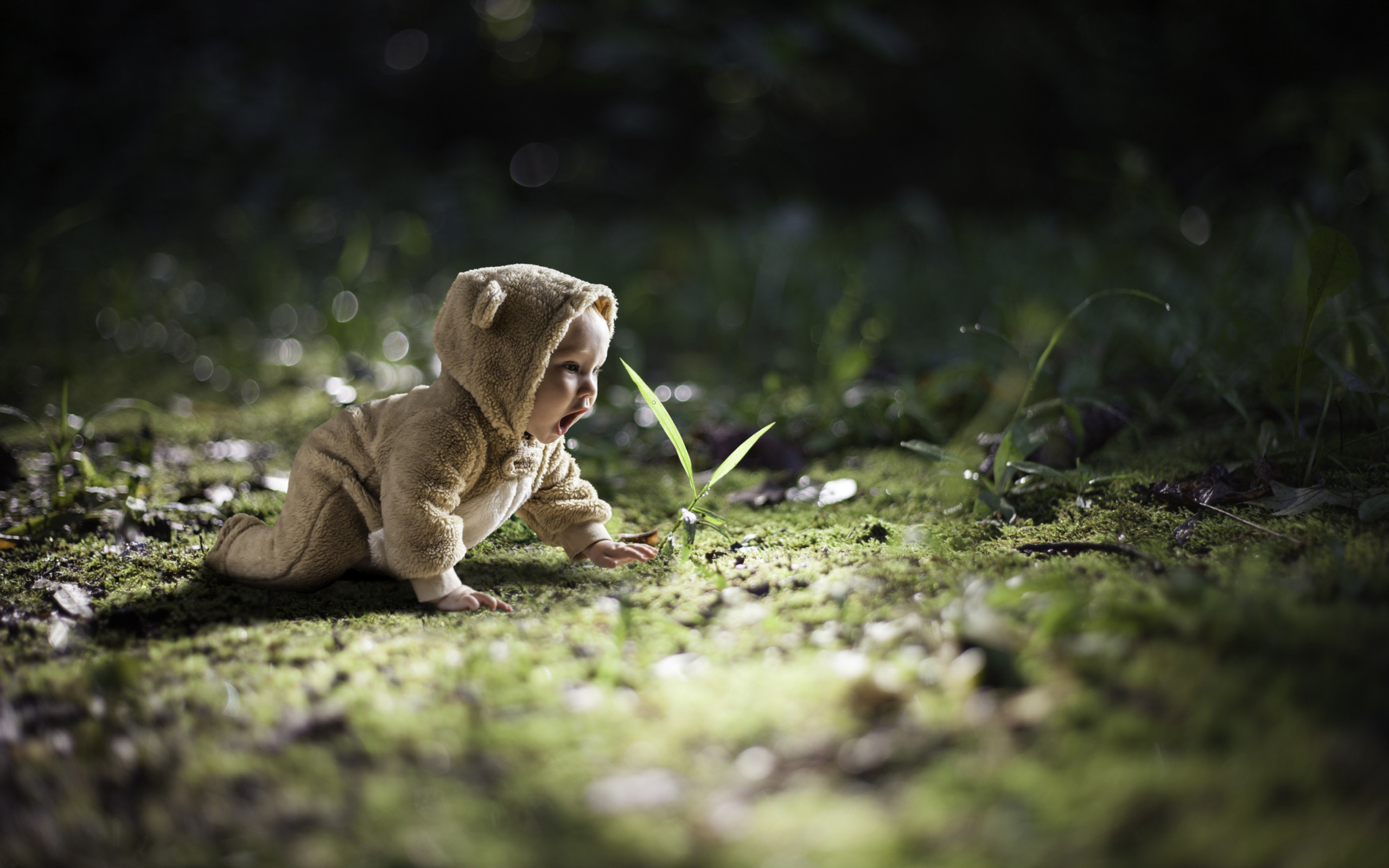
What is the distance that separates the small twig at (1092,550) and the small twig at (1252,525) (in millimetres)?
226

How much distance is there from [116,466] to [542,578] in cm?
146

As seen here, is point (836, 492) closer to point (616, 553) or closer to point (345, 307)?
point (616, 553)

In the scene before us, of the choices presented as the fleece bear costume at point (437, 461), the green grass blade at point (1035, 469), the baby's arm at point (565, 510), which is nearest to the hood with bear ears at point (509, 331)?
the fleece bear costume at point (437, 461)

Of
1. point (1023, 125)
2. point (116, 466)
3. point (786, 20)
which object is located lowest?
point (116, 466)

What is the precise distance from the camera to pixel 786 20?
5.58 meters

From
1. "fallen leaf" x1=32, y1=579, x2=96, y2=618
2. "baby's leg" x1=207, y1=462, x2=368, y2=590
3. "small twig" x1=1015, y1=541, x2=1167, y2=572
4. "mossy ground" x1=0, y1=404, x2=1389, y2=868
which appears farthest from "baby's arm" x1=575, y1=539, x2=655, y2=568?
"fallen leaf" x1=32, y1=579, x2=96, y2=618

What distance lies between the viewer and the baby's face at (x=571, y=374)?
5.21 ft

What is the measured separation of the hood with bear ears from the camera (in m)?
1.53

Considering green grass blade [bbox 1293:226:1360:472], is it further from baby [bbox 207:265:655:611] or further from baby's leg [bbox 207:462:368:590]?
baby's leg [bbox 207:462:368:590]

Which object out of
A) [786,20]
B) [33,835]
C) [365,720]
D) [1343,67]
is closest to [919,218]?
[786,20]

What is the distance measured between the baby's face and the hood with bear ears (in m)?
0.03

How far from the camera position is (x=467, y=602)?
1.51 metres

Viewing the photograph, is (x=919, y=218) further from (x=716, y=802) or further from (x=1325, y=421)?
(x=716, y=802)

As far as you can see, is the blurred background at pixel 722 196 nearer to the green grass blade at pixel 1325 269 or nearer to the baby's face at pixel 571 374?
the green grass blade at pixel 1325 269
